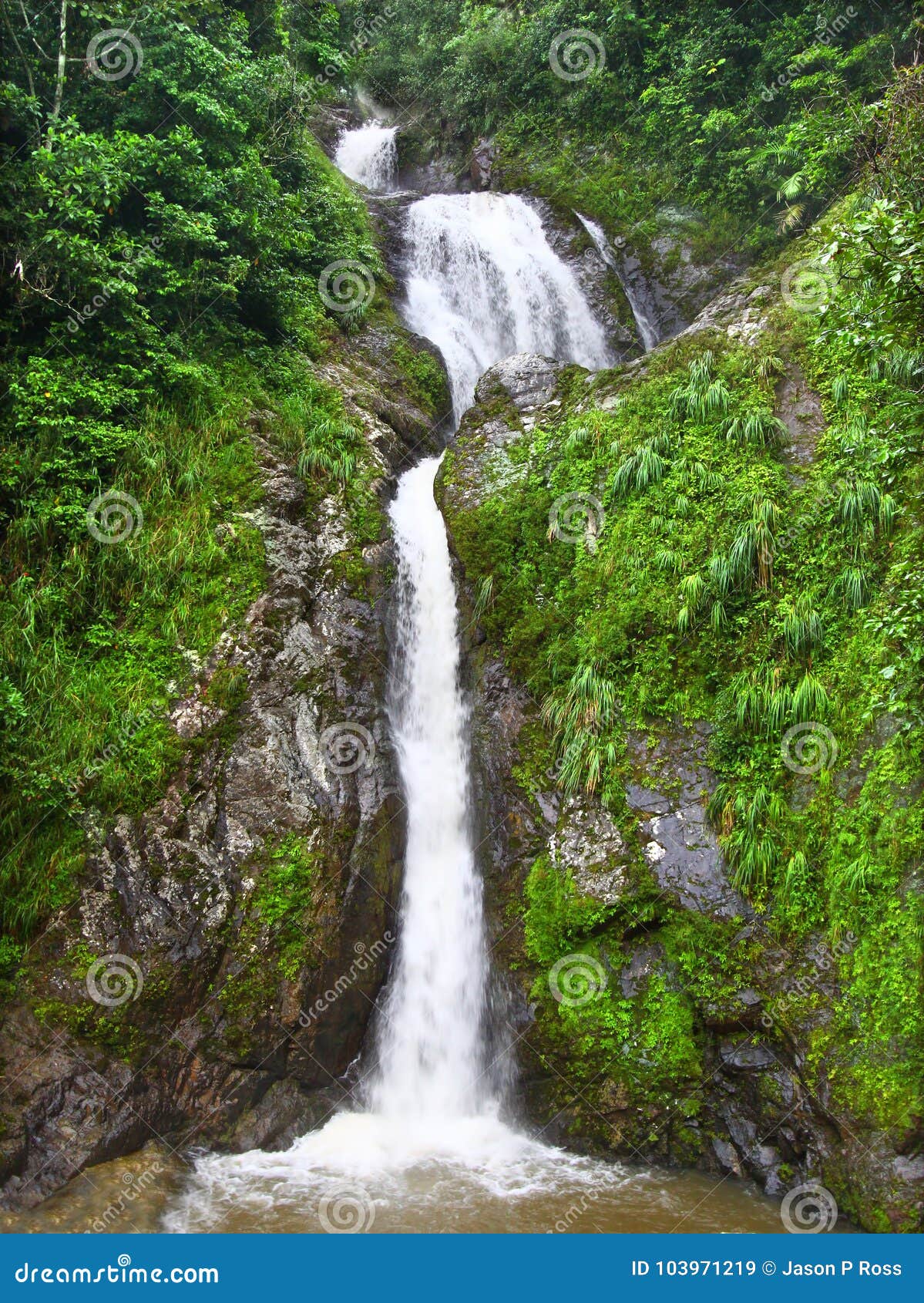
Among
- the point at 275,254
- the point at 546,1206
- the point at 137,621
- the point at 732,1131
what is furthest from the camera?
the point at 275,254

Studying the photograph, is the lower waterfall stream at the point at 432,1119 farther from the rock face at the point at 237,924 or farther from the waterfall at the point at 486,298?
the waterfall at the point at 486,298

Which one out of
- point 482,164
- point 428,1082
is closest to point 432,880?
point 428,1082

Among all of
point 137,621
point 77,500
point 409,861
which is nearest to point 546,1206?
point 409,861

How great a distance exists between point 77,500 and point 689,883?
283 inches

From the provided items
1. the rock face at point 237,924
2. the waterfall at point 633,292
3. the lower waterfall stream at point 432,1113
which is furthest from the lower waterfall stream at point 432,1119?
the waterfall at point 633,292

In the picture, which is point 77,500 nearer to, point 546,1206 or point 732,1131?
point 546,1206

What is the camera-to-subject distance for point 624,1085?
6703mm

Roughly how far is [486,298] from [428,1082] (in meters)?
13.0

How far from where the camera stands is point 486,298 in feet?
48.8

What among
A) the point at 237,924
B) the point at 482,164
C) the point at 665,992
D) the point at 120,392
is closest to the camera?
the point at 665,992

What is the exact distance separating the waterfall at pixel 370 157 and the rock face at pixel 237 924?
15133 millimetres

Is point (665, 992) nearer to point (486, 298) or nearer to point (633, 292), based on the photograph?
point (486, 298)

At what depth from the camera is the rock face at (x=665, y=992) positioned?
6.08 metres

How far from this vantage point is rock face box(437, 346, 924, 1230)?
608 centimetres
